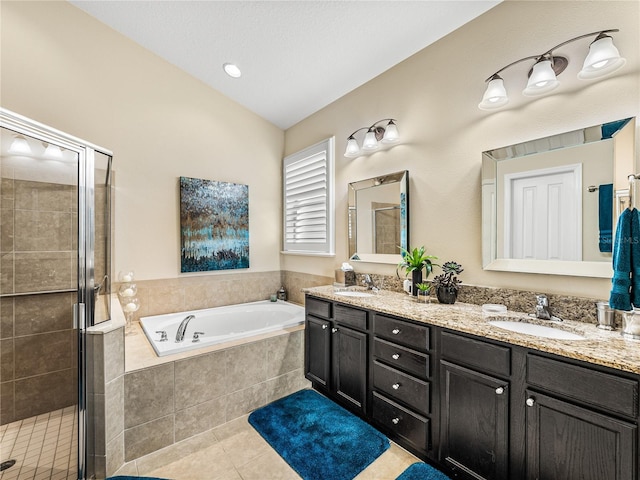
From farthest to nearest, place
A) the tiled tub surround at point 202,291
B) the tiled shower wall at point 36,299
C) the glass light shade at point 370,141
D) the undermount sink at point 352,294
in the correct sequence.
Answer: the tiled tub surround at point 202,291 → the glass light shade at point 370,141 → the undermount sink at point 352,294 → the tiled shower wall at point 36,299

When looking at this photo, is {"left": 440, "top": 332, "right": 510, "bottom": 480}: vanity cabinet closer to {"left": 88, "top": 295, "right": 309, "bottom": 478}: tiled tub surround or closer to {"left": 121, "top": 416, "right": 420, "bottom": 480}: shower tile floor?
{"left": 121, "top": 416, "right": 420, "bottom": 480}: shower tile floor

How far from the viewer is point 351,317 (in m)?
2.24

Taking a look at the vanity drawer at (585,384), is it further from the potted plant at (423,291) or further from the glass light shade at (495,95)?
the glass light shade at (495,95)

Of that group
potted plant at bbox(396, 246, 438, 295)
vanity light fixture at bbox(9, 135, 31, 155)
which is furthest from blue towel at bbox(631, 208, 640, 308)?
vanity light fixture at bbox(9, 135, 31, 155)

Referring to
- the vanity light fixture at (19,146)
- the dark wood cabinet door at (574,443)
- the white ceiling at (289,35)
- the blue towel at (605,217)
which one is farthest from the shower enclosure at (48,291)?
the blue towel at (605,217)

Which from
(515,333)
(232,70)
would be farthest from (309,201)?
(515,333)

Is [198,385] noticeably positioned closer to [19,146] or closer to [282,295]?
[282,295]

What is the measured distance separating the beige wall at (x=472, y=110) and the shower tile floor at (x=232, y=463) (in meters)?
1.29

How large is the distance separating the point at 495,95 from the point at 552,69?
283 millimetres

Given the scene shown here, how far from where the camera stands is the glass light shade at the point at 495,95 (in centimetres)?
183

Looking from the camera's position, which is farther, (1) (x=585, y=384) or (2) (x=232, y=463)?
(2) (x=232, y=463)

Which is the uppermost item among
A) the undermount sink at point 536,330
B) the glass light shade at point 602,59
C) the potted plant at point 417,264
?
the glass light shade at point 602,59

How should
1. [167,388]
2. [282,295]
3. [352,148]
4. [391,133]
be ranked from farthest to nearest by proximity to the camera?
1. [282,295]
2. [352,148]
3. [391,133]
4. [167,388]

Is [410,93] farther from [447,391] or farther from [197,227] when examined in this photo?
[197,227]
